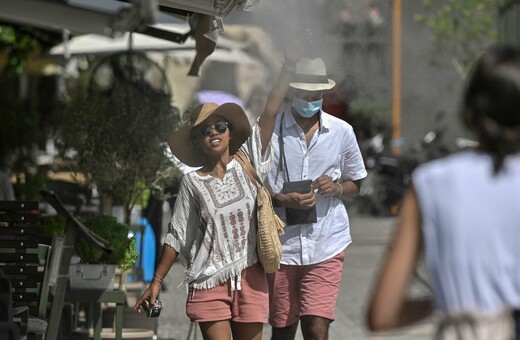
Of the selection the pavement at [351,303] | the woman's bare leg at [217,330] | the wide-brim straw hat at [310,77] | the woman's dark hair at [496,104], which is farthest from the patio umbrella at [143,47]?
the woman's dark hair at [496,104]

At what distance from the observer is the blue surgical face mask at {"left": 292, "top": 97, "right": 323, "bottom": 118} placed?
22.7ft

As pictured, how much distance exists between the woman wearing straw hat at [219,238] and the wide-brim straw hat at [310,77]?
2.15 ft

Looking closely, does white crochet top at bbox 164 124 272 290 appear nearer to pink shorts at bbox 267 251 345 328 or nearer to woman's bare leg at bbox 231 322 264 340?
woman's bare leg at bbox 231 322 264 340

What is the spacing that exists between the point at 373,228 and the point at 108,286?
41.5ft

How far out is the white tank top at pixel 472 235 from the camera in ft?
10.9

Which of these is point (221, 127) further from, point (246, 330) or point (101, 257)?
point (101, 257)

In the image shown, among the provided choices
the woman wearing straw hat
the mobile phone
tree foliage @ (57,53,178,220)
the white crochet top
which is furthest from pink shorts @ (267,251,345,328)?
tree foliage @ (57,53,178,220)

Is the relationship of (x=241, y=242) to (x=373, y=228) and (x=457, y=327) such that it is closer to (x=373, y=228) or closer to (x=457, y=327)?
(x=457, y=327)

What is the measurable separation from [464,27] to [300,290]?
16724 mm

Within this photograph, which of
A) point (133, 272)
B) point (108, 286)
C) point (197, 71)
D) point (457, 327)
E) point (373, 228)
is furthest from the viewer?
point (373, 228)

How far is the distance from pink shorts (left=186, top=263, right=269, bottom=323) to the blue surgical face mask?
1109 mm

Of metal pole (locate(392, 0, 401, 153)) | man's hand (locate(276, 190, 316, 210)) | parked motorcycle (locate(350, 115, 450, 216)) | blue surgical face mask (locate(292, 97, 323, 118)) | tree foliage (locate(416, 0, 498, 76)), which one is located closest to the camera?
man's hand (locate(276, 190, 316, 210))

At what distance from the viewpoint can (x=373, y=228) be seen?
19.5 m

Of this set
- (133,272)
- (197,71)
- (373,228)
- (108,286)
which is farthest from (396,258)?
(373,228)
